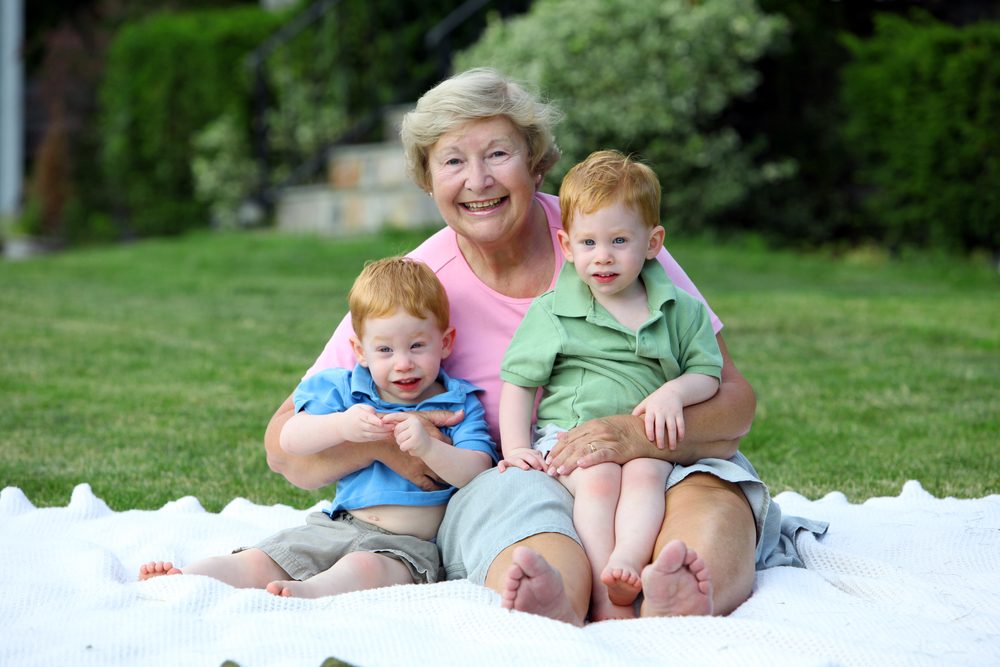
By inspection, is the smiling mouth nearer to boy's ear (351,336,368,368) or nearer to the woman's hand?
boy's ear (351,336,368,368)

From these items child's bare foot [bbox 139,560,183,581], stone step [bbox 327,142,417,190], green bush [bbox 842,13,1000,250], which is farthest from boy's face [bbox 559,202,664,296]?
stone step [bbox 327,142,417,190]

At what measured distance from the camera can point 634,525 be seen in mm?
2457

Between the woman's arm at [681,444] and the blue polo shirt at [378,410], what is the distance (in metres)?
0.25

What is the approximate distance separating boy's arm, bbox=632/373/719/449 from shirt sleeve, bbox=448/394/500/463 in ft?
1.19

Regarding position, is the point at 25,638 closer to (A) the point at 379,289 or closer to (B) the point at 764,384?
(A) the point at 379,289

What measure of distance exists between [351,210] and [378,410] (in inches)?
301

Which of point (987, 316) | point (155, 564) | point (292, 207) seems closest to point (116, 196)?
point (292, 207)

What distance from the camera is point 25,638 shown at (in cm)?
226

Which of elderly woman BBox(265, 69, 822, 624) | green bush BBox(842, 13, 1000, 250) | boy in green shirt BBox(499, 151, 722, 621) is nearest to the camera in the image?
elderly woman BBox(265, 69, 822, 624)

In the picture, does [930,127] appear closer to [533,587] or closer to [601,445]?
[601,445]

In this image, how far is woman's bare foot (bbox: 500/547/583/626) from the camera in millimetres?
2184

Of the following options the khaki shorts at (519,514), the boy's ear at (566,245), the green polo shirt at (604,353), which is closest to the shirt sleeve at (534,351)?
the green polo shirt at (604,353)

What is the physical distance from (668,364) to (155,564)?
1.19 metres

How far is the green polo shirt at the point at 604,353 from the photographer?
8.77 ft
